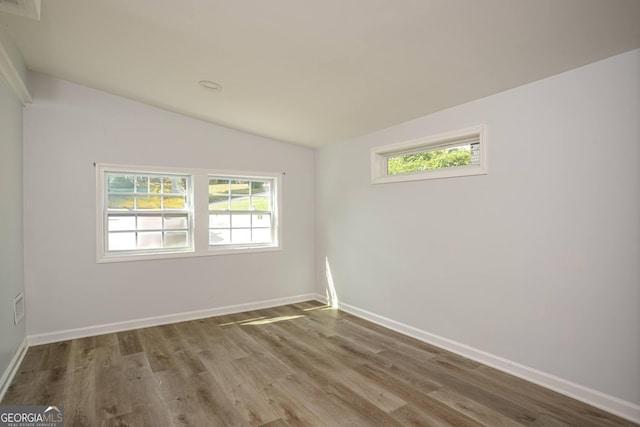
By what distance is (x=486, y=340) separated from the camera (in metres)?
2.91

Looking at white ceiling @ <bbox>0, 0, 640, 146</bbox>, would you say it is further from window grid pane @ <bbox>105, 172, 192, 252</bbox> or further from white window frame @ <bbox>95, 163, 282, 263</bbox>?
window grid pane @ <bbox>105, 172, 192, 252</bbox>

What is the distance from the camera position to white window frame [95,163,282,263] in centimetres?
374

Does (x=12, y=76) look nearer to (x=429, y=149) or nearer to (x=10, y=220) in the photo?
(x=10, y=220)

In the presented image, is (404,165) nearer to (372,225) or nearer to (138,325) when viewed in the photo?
→ (372,225)

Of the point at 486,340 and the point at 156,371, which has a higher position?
the point at 486,340

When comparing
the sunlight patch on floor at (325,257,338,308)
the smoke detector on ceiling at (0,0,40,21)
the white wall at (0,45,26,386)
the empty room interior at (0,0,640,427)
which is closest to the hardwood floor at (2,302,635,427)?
the empty room interior at (0,0,640,427)

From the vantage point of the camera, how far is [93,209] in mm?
3691

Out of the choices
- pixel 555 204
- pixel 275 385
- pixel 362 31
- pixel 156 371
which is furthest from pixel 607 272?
pixel 156 371

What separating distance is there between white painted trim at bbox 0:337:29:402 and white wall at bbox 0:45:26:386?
36 millimetres

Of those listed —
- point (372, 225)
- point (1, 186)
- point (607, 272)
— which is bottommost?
point (607, 272)

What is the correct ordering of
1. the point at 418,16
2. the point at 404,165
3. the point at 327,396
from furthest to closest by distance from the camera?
1. the point at 404,165
2. the point at 327,396
3. the point at 418,16

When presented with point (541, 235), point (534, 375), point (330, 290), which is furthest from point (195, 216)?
point (534, 375)

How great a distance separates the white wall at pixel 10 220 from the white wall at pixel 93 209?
0.19 m

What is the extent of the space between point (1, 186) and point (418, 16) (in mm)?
3270
